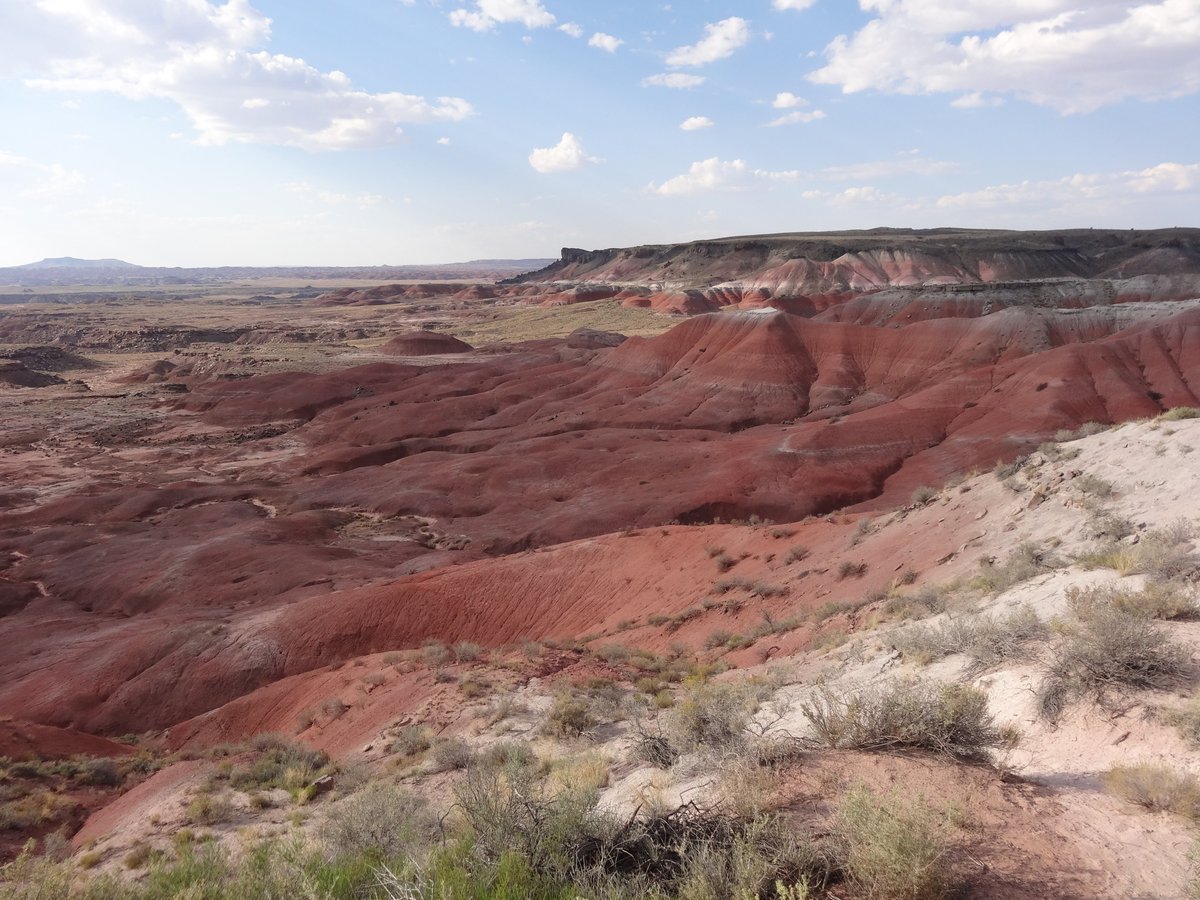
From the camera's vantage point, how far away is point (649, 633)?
16.7m

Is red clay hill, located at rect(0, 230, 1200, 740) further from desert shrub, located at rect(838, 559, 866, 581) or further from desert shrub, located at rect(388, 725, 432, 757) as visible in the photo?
desert shrub, located at rect(388, 725, 432, 757)

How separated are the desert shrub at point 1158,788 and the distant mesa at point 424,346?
88.8m

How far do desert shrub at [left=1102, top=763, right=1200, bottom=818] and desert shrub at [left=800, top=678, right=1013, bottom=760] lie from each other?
0.94 metres

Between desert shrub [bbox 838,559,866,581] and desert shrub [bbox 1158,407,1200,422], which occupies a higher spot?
desert shrub [bbox 1158,407,1200,422]

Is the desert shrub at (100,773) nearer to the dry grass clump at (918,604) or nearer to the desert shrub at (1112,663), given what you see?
the dry grass clump at (918,604)

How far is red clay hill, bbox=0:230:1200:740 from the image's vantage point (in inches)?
772

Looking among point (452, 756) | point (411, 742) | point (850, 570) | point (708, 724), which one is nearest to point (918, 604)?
point (850, 570)

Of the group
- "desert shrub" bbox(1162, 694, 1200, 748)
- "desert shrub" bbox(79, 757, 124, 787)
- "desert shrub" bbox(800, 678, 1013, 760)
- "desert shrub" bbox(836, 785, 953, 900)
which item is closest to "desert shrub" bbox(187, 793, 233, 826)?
"desert shrub" bbox(79, 757, 124, 787)

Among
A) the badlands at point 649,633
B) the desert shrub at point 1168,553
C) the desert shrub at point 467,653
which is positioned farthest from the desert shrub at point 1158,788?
the desert shrub at point 467,653

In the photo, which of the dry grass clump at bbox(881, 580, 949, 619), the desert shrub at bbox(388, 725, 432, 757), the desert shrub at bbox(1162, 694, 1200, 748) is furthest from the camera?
the dry grass clump at bbox(881, 580, 949, 619)

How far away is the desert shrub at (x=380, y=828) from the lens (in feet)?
19.4

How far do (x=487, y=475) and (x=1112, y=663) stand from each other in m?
34.5

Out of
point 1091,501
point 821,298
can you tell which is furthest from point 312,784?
point 821,298

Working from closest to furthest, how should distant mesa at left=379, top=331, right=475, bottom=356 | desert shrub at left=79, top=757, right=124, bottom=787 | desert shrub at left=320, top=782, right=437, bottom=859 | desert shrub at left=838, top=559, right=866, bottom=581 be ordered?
1. desert shrub at left=320, top=782, right=437, bottom=859
2. desert shrub at left=79, top=757, right=124, bottom=787
3. desert shrub at left=838, top=559, right=866, bottom=581
4. distant mesa at left=379, top=331, right=475, bottom=356
